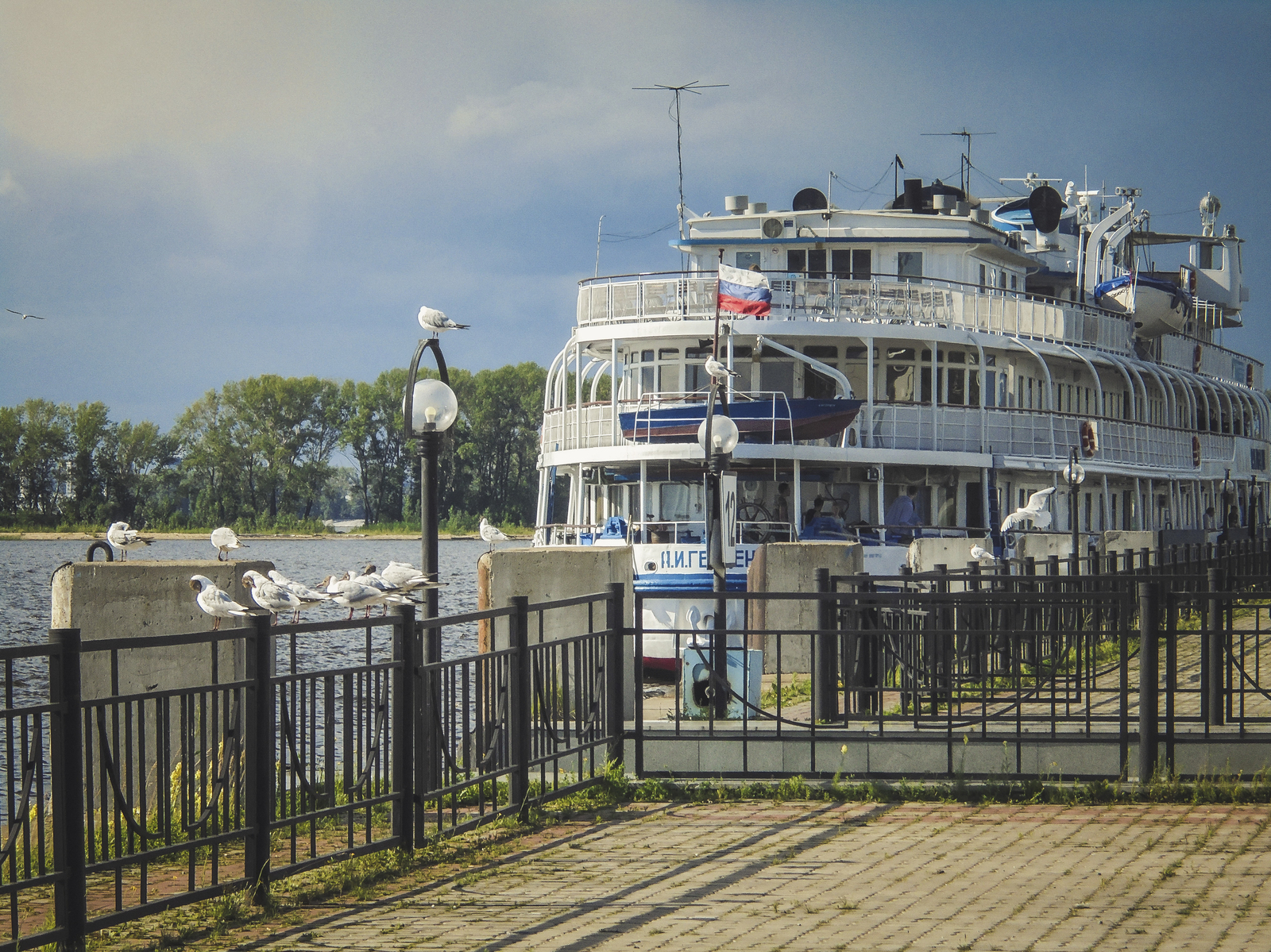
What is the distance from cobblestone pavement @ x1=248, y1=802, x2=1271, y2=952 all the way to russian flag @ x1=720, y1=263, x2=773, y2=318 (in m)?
17.5

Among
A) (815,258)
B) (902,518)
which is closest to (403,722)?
(902,518)

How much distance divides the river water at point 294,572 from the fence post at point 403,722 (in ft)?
17.4

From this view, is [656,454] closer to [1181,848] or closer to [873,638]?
[873,638]

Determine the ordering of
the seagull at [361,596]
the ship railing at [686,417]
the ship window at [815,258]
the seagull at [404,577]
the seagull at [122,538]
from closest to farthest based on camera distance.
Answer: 1. the seagull at [361,596]
2. the seagull at [404,577]
3. the seagull at [122,538]
4. the ship railing at [686,417]
5. the ship window at [815,258]

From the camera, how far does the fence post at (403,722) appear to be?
7895 mm

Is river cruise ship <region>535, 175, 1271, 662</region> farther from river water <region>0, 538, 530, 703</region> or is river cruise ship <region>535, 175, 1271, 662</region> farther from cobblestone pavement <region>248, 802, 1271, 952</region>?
cobblestone pavement <region>248, 802, 1271, 952</region>

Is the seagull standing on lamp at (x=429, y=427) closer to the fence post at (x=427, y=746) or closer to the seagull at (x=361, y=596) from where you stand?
the seagull at (x=361, y=596)

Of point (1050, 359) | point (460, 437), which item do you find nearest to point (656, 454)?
point (1050, 359)

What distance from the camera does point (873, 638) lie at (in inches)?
465

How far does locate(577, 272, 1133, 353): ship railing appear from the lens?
2830cm

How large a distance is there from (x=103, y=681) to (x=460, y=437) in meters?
89.5

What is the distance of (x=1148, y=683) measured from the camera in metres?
9.62

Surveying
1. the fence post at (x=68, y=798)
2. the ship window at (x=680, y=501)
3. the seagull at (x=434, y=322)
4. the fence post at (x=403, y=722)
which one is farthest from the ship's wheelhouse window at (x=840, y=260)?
the fence post at (x=68, y=798)

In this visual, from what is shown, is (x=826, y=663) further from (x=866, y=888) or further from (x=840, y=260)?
(x=840, y=260)
